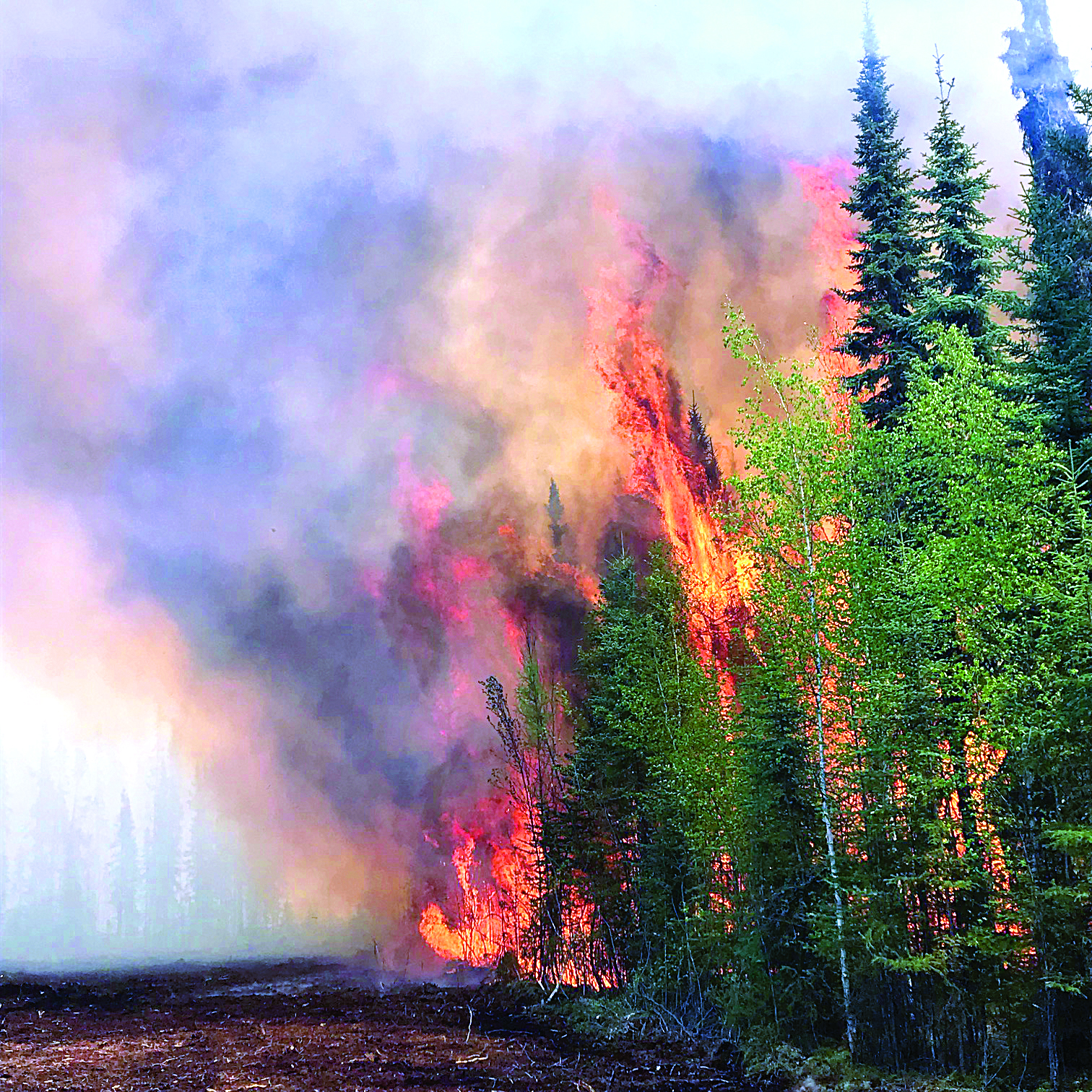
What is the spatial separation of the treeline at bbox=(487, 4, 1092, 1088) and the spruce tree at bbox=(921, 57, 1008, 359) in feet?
0.25

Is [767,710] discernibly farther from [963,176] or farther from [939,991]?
[963,176]

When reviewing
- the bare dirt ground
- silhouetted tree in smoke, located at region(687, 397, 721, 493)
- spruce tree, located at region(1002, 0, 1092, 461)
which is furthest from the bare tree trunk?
silhouetted tree in smoke, located at region(687, 397, 721, 493)

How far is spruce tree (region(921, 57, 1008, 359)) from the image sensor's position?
83.0ft

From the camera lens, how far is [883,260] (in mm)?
29250

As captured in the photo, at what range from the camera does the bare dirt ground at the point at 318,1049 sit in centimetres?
1962

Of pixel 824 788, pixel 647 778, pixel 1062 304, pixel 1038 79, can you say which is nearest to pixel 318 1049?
pixel 647 778

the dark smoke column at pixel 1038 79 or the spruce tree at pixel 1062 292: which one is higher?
the dark smoke column at pixel 1038 79

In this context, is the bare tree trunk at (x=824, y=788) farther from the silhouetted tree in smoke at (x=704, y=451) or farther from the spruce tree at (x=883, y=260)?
the silhouetted tree in smoke at (x=704, y=451)

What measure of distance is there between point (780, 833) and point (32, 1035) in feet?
75.4

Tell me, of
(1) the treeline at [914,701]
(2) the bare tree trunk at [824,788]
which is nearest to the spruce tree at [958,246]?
(1) the treeline at [914,701]

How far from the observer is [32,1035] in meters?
27.8

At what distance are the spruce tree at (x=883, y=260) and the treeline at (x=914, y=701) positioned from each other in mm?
151

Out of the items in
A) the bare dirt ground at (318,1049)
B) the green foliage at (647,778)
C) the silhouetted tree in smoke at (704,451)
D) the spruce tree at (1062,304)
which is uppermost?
the silhouetted tree in smoke at (704,451)

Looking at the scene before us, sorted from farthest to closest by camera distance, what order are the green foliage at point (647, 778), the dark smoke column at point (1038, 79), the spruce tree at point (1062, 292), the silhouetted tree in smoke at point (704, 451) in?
the silhouetted tree in smoke at point (704, 451), the dark smoke column at point (1038, 79), the green foliage at point (647, 778), the spruce tree at point (1062, 292)
